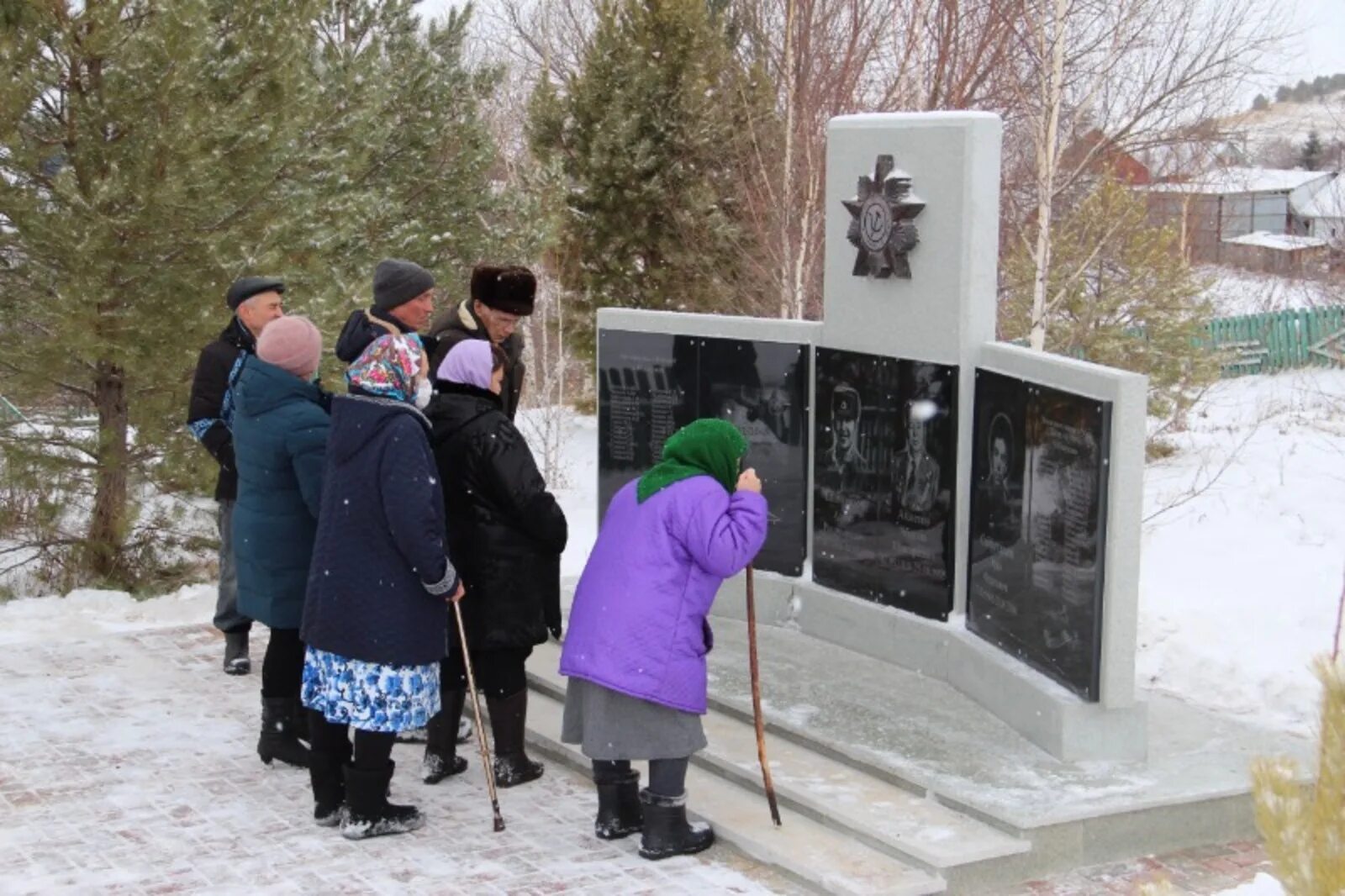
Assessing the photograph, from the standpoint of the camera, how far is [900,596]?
7.93 m

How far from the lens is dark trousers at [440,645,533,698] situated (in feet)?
20.6

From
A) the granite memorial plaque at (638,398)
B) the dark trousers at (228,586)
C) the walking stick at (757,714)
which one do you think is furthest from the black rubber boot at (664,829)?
the granite memorial plaque at (638,398)

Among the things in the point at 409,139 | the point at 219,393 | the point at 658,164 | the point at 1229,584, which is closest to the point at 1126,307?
the point at 658,164

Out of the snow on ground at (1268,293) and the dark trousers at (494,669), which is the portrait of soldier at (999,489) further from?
the snow on ground at (1268,293)

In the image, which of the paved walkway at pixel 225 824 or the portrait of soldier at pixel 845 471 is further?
the portrait of soldier at pixel 845 471

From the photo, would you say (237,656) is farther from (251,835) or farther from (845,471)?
A: (845,471)

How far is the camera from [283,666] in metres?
6.67

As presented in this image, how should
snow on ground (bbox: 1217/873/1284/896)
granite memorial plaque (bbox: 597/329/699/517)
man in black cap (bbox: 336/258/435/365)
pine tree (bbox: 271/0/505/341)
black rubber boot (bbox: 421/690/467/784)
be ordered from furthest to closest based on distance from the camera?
pine tree (bbox: 271/0/505/341), granite memorial plaque (bbox: 597/329/699/517), black rubber boot (bbox: 421/690/467/784), man in black cap (bbox: 336/258/435/365), snow on ground (bbox: 1217/873/1284/896)

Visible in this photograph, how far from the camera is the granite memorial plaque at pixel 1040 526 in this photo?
635 cm

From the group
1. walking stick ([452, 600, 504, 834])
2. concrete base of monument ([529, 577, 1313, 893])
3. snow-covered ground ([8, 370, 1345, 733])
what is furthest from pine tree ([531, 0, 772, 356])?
walking stick ([452, 600, 504, 834])

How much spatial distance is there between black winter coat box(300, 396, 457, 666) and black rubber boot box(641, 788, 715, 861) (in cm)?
98

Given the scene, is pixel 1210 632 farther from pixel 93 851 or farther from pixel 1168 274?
pixel 1168 274

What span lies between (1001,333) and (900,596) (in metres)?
8.08

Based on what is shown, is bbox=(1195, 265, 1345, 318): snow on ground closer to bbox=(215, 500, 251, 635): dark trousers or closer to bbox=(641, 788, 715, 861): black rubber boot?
bbox=(215, 500, 251, 635): dark trousers
